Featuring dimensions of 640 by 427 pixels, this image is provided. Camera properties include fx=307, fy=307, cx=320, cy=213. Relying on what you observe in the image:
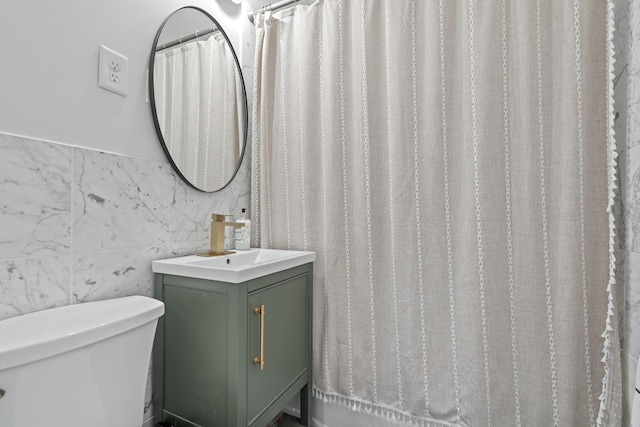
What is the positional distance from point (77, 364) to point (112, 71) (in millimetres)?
858

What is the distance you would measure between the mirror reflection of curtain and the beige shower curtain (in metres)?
0.16

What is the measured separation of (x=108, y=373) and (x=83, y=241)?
401 mm

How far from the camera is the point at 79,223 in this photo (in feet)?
2.97

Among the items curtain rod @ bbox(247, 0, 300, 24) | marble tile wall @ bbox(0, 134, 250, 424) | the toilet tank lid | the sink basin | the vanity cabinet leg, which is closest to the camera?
the toilet tank lid

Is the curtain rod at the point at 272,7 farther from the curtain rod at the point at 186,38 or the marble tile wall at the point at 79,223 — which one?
the marble tile wall at the point at 79,223

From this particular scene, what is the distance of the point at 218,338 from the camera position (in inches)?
38.4

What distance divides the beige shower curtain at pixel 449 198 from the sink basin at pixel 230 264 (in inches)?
7.1

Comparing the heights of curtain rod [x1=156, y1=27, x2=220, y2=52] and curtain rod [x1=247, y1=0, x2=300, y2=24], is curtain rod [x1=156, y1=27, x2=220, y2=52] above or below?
below

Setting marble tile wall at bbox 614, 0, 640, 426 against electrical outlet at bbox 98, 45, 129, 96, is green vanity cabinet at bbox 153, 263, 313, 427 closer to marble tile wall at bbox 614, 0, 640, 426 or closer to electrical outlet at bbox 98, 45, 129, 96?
electrical outlet at bbox 98, 45, 129, 96

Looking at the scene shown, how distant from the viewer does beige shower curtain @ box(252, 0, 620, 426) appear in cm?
101

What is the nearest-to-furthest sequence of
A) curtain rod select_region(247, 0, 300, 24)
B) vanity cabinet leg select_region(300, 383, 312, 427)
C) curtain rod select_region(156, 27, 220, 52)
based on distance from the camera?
1. curtain rod select_region(156, 27, 220, 52)
2. vanity cabinet leg select_region(300, 383, 312, 427)
3. curtain rod select_region(247, 0, 300, 24)

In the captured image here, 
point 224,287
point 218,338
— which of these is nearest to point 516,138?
point 224,287

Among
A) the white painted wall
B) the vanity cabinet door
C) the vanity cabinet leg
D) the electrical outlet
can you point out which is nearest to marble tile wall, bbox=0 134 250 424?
the white painted wall

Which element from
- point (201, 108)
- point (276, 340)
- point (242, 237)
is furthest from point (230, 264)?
point (201, 108)
